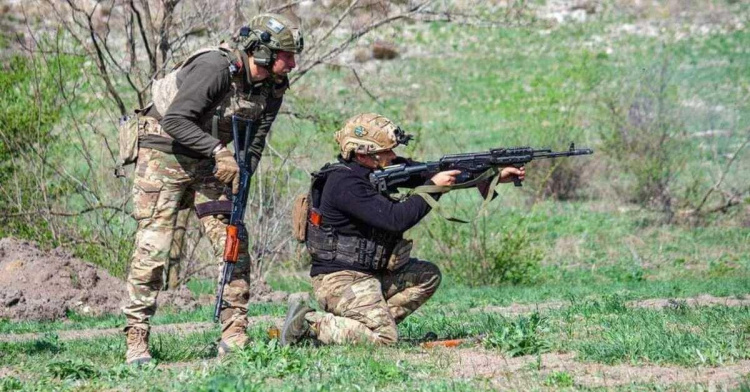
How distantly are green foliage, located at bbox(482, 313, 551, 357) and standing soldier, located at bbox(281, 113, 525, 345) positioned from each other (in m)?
0.80

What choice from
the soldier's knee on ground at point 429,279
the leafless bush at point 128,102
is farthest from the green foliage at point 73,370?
the leafless bush at point 128,102

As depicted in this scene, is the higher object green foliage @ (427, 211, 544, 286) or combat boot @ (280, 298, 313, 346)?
combat boot @ (280, 298, 313, 346)

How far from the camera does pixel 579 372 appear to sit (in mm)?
6383

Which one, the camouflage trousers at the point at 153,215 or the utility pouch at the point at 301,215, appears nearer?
the camouflage trousers at the point at 153,215

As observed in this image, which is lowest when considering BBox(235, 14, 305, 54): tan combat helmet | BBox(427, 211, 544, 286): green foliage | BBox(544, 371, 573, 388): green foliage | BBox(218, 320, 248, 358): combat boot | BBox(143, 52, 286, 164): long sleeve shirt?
BBox(427, 211, 544, 286): green foliage

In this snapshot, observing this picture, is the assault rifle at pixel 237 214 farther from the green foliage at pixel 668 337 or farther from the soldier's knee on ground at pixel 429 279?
the green foliage at pixel 668 337

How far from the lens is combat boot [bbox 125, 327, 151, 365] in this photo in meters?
7.20

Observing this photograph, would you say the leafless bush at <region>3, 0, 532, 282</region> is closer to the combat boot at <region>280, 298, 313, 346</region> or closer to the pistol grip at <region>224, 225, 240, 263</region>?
the combat boot at <region>280, 298, 313, 346</region>

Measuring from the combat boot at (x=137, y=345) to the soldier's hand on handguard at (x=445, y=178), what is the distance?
216 cm

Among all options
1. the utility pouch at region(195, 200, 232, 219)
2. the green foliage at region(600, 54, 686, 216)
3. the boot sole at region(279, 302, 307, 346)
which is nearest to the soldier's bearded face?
the utility pouch at region(195, 200, 232, 219)

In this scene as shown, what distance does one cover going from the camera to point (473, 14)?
47.9ft

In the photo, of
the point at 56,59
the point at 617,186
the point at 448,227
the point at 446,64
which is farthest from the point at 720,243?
the point at 446,64

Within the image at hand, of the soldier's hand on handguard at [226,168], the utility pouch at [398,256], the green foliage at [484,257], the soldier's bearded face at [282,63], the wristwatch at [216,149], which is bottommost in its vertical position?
the green foliage at [484,257]

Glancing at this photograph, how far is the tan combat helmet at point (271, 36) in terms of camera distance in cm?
721
